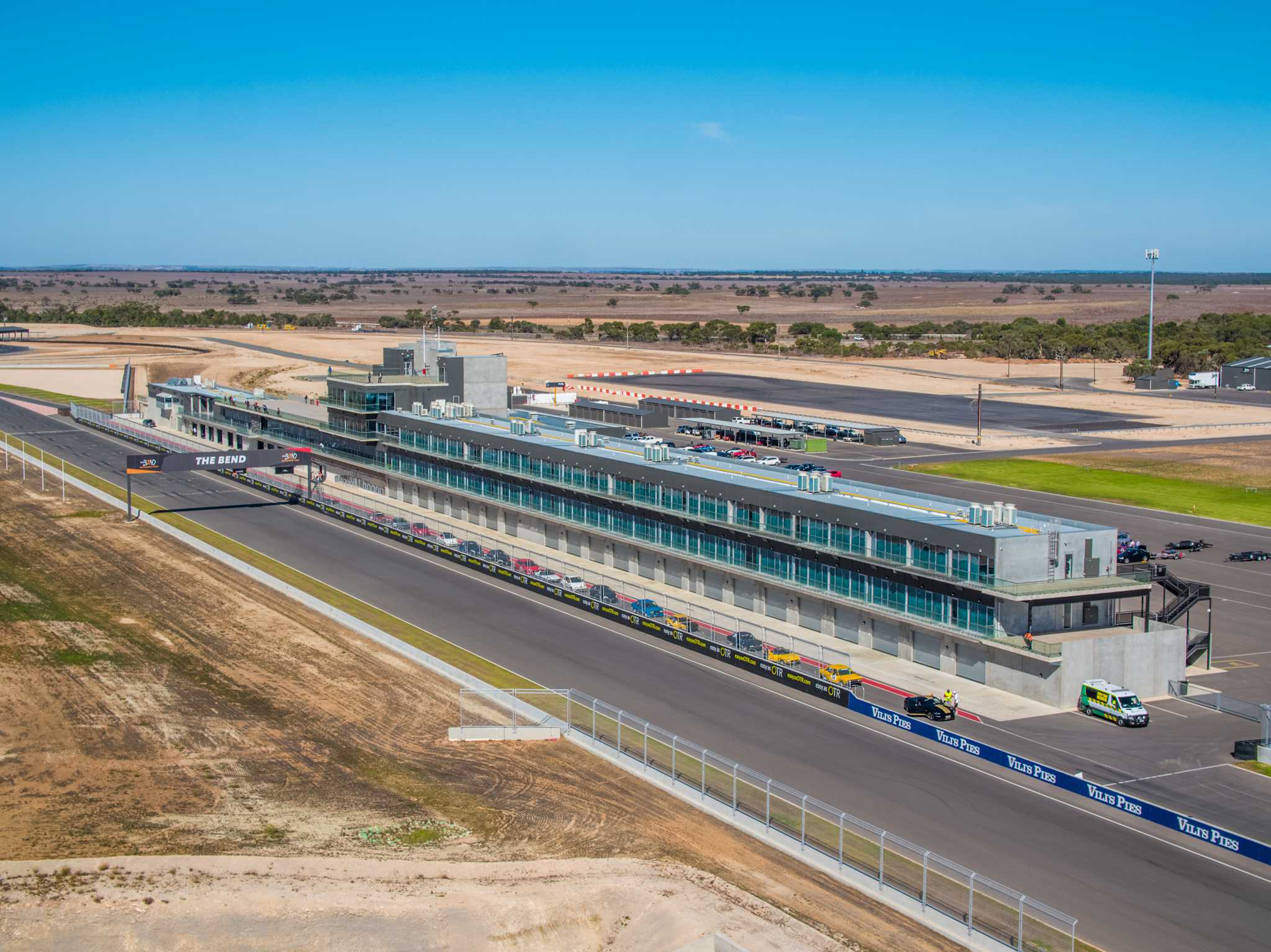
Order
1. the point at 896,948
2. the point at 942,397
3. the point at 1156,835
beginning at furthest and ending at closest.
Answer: the point at 942,397, the point at 1156,835, the point at 896,948

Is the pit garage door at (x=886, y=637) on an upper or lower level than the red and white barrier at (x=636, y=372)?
lower

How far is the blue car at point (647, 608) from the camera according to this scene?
54656mm

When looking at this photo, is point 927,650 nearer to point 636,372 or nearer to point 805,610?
point 805,610

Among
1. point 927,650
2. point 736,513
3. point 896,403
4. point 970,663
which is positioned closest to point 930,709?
point 970,663

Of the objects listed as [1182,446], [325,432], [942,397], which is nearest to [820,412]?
[942,397]

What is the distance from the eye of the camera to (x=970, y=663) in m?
47.8

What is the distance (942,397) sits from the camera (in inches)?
6009

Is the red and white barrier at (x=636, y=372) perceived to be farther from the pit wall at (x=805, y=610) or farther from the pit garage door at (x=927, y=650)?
the pit garage door at (x=927, y=650)

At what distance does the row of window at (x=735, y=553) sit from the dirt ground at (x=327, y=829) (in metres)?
16.9

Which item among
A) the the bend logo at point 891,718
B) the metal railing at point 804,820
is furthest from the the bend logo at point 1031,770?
the metal railing at point 804,820

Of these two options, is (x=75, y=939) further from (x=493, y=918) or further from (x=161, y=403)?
(x=161, y=403)

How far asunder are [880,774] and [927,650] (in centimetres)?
1263

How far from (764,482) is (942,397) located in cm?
9636

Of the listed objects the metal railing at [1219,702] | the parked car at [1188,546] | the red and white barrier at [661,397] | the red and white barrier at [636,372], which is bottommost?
the metal railing at [1219,702]
